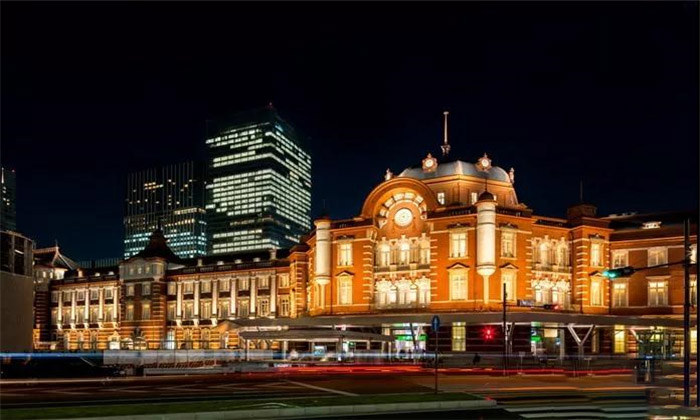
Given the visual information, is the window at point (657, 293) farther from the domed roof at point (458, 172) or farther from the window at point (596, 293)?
the domed roof at point (458, 172)

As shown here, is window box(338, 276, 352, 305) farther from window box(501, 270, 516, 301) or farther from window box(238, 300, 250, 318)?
window box(238, 300, 250, 318)

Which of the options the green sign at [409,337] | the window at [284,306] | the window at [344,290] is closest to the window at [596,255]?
the green sign at [409,337]

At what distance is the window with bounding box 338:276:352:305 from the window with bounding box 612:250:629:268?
2249 cm

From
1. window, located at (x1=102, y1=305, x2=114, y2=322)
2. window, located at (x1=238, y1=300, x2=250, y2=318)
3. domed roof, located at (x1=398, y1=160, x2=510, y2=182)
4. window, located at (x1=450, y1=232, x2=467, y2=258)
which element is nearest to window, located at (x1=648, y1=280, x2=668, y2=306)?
domed roof, located at (x1=398, y1=160, x2=510, y2=182)

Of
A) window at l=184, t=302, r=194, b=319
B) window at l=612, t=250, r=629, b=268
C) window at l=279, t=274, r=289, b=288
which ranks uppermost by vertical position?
window at l=612, t=250, r=629, b=268

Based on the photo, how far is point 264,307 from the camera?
3447 inches

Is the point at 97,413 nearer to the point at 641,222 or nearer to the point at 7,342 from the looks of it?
the point at 7,342

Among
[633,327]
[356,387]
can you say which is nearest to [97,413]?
[356,387]

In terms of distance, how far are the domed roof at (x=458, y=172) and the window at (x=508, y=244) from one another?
935cm

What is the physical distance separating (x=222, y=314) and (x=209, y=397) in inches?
2487

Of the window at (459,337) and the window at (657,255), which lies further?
the window at (657,255)

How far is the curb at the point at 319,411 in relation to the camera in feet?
69.6

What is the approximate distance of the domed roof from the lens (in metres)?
72.6

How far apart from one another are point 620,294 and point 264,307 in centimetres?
3678
